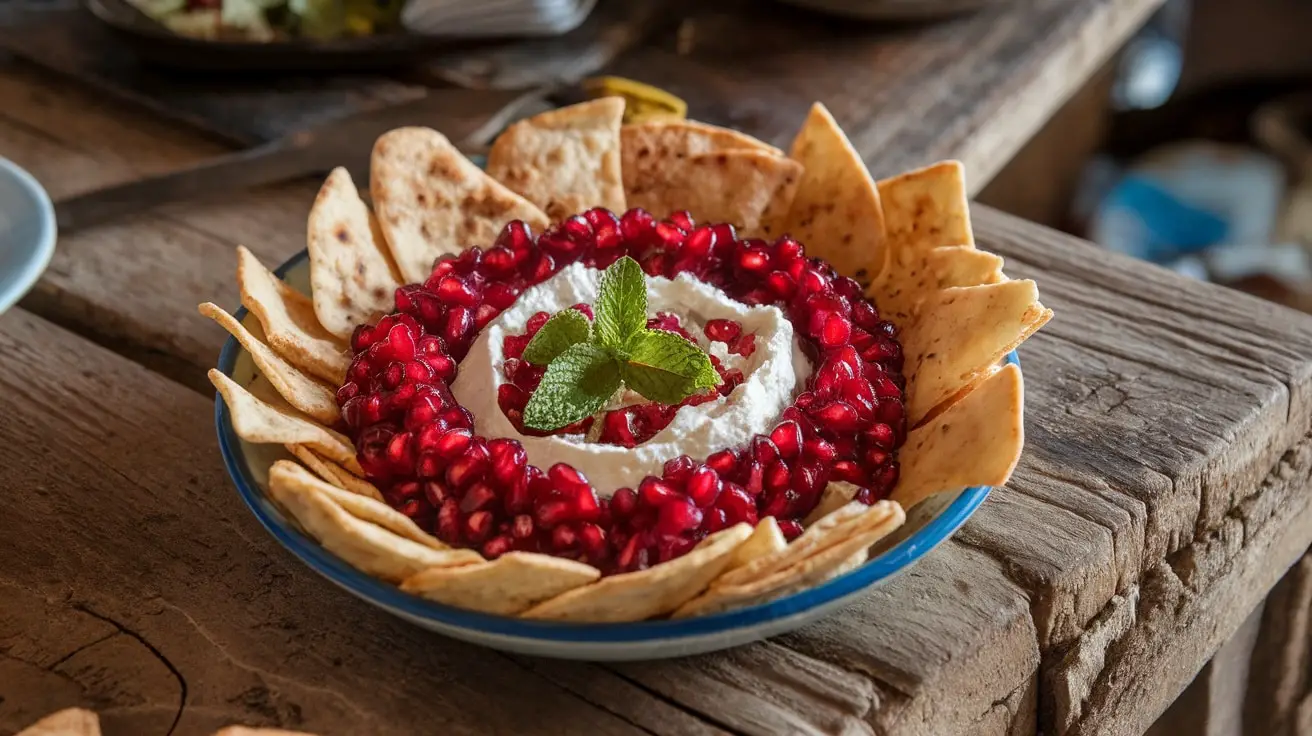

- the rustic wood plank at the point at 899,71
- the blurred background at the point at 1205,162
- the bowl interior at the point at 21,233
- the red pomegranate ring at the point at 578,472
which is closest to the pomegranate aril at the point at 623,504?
the red pomegranate ring at the point at 578,472

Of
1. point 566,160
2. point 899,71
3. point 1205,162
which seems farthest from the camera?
point 1205,162

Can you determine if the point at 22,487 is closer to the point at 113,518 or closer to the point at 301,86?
the point at 113,518

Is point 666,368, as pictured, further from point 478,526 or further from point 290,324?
point 290,324

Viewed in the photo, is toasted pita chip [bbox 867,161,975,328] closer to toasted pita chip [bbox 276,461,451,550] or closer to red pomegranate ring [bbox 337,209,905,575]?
red pomegranate ring [bbox 337,209,905,575]

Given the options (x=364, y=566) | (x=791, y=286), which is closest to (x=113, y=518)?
(x=364, y=566)

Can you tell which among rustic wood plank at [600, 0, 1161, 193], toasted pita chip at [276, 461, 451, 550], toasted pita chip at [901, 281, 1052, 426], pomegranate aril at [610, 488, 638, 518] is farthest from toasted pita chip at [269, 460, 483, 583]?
rustic wood plank at [600, 0, 1161, 193]

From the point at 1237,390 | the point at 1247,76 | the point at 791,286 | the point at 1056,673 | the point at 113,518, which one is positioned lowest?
the point at 1247,76

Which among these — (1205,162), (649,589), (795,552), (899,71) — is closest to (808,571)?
(795,552)
